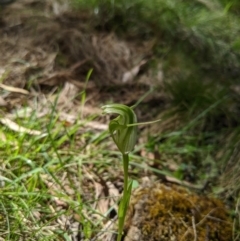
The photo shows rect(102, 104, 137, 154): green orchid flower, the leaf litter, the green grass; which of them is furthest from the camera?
the leaf litter

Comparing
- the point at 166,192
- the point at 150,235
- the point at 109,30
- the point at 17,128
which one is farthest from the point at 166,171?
the point at 109,30

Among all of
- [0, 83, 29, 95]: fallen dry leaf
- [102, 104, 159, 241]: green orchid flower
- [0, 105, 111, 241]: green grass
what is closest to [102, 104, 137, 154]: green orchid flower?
[102, 104, 159, 241]: green orchid flower

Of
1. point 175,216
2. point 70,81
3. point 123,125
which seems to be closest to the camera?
point 123,125

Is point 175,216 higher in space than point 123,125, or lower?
lower

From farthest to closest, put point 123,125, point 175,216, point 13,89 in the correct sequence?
point 13,89
point 175,216
point 123,125

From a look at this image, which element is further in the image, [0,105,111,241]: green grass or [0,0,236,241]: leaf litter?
[0,0,236,241]: leaf litter

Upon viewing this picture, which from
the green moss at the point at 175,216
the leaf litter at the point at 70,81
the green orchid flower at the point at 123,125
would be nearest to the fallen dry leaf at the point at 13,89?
the leaf litter at the point at 70,81

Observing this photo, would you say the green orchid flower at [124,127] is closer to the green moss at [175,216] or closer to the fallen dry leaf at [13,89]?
the green moss at [175,216]

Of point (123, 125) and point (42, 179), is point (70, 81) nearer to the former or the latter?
point (42, 179)

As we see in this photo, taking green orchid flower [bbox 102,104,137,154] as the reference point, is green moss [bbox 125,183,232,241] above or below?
below

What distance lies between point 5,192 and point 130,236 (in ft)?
1.39

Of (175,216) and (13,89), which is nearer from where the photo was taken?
(175,216)

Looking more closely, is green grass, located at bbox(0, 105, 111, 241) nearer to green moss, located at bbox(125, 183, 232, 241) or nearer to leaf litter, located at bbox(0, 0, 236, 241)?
leaf litter, located at bbox(0, 0, 236, 241)

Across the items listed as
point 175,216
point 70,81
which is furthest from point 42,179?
point 70,81
